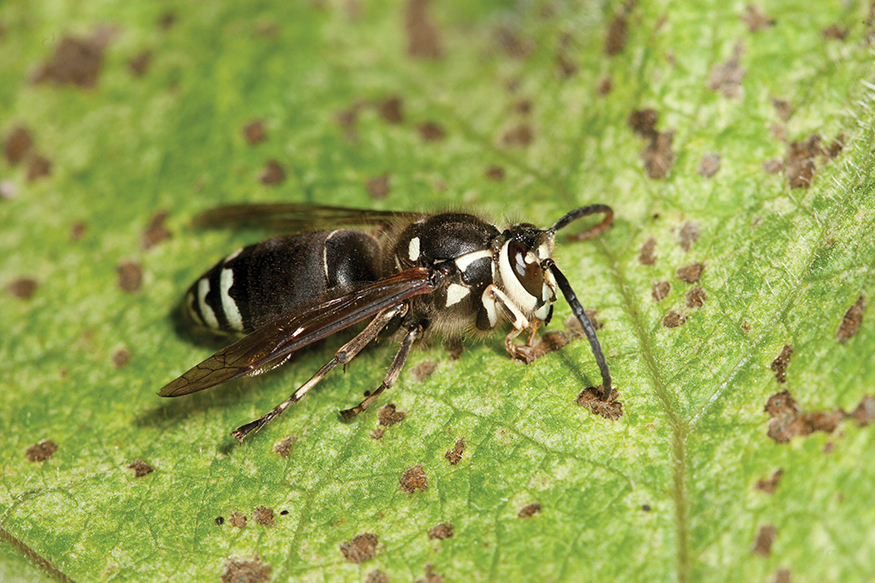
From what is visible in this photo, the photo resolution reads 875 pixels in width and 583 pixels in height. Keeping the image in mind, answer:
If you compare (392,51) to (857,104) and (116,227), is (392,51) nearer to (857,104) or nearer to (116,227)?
(116,227)

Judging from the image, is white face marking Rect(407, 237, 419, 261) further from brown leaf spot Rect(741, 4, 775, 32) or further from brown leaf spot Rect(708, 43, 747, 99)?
brown leaf spot Rect(741, 4, 775, 32)

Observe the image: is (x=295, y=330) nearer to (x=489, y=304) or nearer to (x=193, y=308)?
(x=193, y=308)

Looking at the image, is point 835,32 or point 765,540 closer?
point 765,540

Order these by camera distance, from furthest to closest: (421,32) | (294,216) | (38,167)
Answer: (421,32) < (38,167) < (294,216)

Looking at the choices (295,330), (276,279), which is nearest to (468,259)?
(295,330)

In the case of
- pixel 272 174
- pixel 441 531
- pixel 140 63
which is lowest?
pixel 441 531

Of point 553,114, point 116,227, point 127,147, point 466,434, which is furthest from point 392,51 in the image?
point 466,434

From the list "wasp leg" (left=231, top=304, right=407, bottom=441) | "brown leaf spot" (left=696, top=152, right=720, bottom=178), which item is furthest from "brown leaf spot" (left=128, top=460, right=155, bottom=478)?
"brown leaf spot" (left=696, top=152, right=720, bottom=178)

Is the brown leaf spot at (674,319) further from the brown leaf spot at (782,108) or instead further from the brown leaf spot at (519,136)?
the brown leaf spot at (519,136)

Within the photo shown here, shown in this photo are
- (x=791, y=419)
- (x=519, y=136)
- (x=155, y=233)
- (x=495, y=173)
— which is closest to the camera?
(x=791, y=419)
